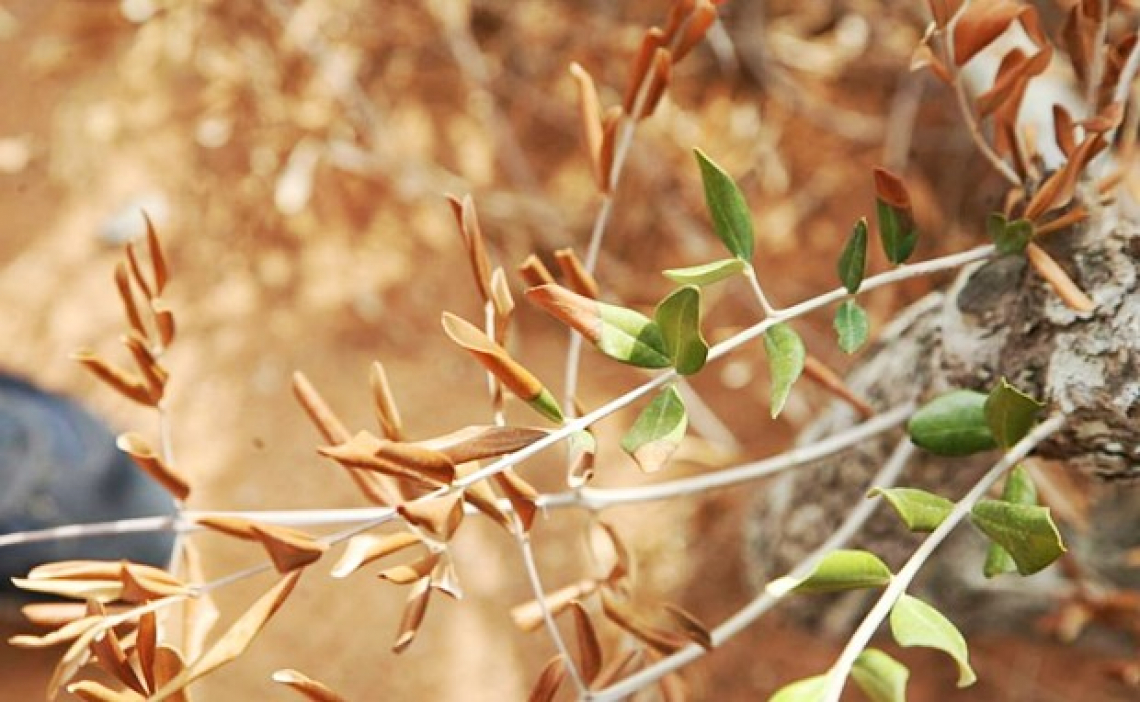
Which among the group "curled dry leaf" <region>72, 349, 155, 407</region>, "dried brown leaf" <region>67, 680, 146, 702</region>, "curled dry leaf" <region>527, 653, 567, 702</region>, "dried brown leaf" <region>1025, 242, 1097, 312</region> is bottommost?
"curled dry leaf" <region>527, 653, 567, 702</region>

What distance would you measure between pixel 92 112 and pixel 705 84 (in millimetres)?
836

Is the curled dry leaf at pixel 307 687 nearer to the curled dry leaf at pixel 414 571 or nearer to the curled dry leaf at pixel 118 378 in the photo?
the curled dry leaf at pixel 414 571

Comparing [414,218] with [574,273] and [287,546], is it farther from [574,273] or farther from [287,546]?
[287,546]

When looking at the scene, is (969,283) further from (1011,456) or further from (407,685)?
(407,685)

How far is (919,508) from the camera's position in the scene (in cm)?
62

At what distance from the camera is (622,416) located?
147cm

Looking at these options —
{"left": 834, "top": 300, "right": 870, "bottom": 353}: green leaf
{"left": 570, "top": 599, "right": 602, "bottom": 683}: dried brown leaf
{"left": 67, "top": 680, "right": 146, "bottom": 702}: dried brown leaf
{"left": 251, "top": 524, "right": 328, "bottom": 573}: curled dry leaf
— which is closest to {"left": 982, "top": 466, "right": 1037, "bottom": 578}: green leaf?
{"left": 834, "top": 300, "right": 870, "bottom": 353}: green leaf

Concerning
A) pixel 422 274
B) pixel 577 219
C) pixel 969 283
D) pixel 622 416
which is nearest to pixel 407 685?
pixel 622 416

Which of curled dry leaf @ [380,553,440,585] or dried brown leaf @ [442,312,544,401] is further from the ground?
dried brown leaf @ [442,312,544,401]

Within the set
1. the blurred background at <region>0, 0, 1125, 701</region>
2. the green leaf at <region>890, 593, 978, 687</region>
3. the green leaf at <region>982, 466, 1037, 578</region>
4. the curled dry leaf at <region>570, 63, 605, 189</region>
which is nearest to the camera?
the green leaf at <region>890, 593, 978, 687</region>

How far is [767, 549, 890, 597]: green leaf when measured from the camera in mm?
586

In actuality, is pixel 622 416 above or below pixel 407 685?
above

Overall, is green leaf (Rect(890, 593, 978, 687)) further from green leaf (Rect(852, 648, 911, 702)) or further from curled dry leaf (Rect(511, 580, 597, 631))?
curled dry leaf (Rect(511, 580, 597, 631))

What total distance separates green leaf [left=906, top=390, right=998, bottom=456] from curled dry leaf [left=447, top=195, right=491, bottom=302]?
0.91 feet
